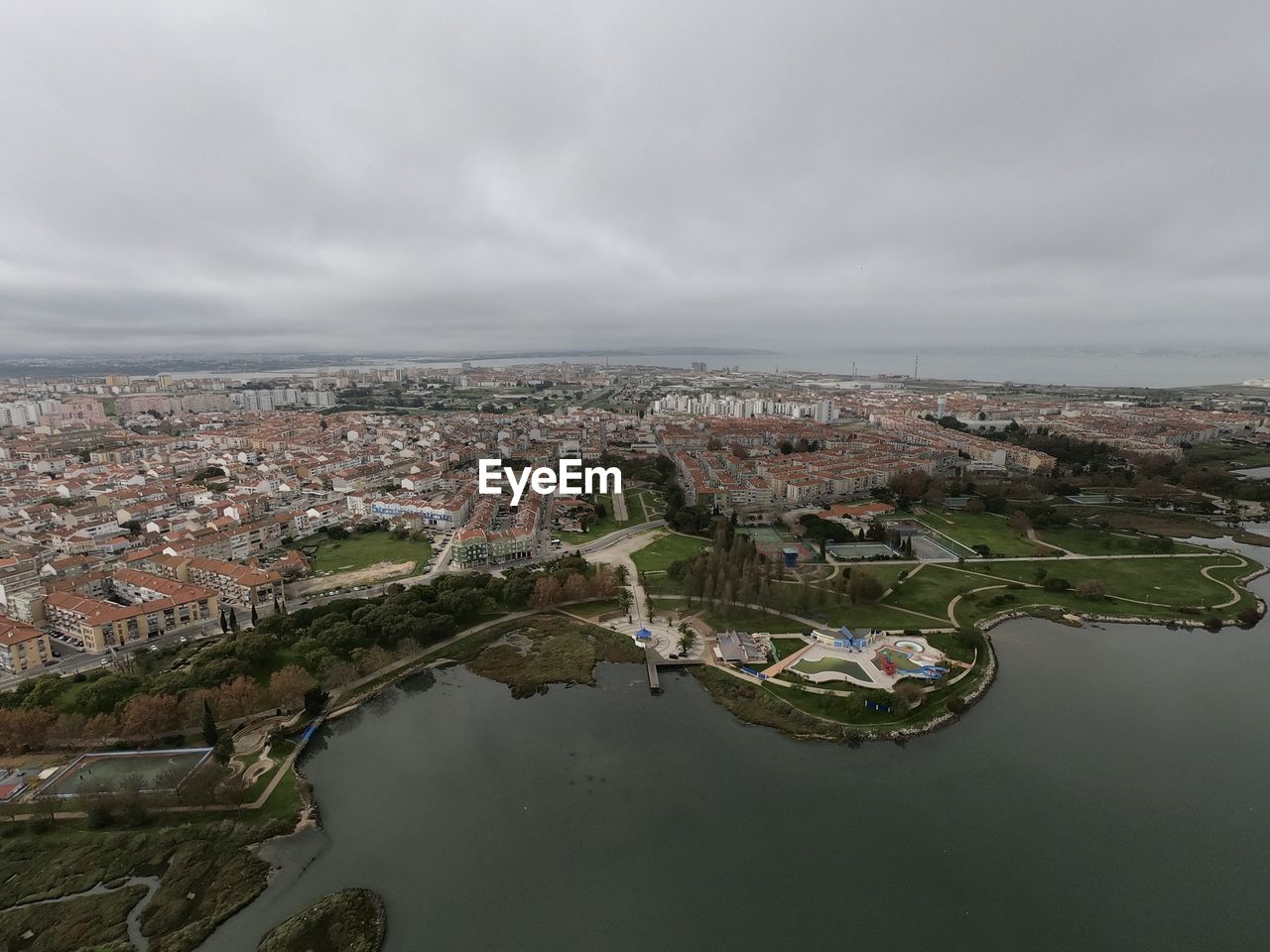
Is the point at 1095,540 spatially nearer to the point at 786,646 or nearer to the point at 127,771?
the point at 786,646

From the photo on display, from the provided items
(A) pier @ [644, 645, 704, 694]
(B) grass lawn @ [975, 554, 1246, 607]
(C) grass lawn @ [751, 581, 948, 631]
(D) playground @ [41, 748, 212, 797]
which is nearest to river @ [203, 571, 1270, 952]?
(A) pier @ [644, 645, 704, 694]

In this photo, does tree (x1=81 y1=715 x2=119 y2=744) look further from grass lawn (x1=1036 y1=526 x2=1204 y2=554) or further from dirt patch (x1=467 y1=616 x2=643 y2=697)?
grass lawn (x1=1036 y1=526 x2=1204 y2=554)

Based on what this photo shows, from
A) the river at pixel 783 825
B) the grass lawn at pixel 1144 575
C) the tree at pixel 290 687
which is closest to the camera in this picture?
the river at pixel 783 825

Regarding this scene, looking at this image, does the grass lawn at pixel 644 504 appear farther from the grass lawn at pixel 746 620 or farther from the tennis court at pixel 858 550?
the grass lawn at pixel 746 620

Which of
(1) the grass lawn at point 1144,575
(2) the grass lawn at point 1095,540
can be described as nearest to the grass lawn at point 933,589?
(1) the grass lawn at point 1144,575

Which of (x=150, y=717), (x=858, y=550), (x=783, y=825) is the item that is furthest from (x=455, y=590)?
(x=858, y=550)

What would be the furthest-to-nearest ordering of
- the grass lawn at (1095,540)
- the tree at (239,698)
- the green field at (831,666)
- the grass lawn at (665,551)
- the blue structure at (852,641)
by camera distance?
the grass lawn at (1095,540)
the grass lawn at (665,551)
the blue structure at (852,641)
the green field at (831,666)
the tree at (239,698)
